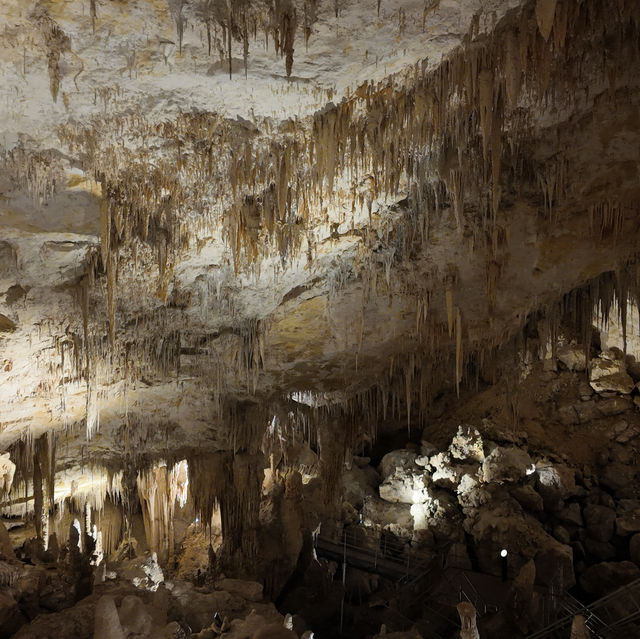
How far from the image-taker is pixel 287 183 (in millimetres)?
5488

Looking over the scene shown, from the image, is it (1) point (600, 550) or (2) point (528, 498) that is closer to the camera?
(1) point (600, 550)

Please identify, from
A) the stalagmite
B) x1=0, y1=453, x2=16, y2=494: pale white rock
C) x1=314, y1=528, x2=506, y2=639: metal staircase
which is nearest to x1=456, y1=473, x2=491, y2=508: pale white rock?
x1=314, y1=528, x2=506, y2=639: metal staircase

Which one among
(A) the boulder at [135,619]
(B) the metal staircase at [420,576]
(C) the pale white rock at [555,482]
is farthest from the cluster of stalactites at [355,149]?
(C) the pale white rock at [555,482]

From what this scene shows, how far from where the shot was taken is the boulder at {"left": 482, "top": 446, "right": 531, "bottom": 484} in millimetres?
12883

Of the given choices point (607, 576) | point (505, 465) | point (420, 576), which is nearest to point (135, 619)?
point (420, 576)

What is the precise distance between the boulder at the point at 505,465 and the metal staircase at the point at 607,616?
11.1 feet

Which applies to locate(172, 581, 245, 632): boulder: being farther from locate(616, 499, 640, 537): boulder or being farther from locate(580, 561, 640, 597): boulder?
locate(616, 499, 640, 537): boulder

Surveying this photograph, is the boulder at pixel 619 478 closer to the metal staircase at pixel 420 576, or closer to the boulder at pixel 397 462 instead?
the metal staircase at pixel 420 576

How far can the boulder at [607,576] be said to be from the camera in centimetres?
1056

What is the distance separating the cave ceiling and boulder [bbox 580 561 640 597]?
5120 mm

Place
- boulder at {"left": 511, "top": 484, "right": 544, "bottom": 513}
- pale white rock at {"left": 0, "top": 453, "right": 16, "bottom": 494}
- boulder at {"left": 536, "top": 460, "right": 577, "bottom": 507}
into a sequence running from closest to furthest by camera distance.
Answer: pale white rock at {"left": 0, "top": 453, "right": 16, "bottom": 494} → boulder at {"left": 511, "top": 484, "right": 544, "bottom": 513} → boulder at {"left": 536, "top": 460, "right": 577, "bottom": 507}

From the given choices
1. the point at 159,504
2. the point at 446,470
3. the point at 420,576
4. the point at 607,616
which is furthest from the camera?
the point at 446,470

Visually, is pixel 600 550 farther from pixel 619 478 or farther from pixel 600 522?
pixel 619 478

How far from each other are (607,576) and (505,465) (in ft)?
9.69
